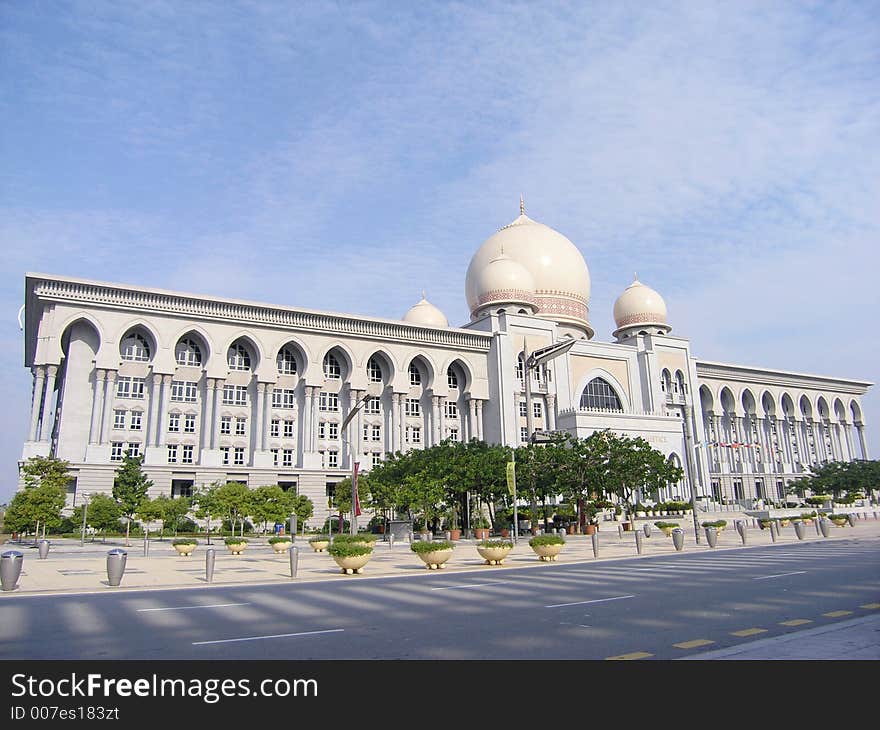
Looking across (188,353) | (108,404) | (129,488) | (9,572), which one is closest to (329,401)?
(188,353)

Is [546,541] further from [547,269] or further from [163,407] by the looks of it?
[547,269]

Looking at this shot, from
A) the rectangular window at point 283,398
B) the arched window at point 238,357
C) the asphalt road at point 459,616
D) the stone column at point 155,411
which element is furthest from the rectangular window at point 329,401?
the asphalt road at point 459,616

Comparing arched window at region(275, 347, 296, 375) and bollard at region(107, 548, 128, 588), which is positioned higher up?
arched window at region(275, 347, 296, 375)

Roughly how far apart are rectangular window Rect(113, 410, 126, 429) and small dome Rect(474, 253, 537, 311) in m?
32.5

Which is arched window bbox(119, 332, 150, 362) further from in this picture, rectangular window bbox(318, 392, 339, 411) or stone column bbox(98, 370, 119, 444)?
rectangular window bbox(318, 392, 339, 411)

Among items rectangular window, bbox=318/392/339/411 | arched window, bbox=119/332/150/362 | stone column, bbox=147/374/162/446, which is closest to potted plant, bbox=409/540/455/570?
stone column, bbox=147/374/162/446

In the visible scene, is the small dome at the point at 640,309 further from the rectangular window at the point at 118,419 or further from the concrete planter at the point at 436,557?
the concrete planter at the point at 436,557

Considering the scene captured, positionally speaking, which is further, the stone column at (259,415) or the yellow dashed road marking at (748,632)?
the stone column at (259,415)

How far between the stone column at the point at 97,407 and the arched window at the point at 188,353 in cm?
550

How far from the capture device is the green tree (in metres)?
41.6

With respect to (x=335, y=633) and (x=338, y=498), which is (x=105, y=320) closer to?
(x=338, y=498)

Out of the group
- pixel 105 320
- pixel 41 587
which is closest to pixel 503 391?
pixel 105 320

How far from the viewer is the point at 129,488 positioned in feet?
139

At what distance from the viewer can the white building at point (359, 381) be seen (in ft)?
156
